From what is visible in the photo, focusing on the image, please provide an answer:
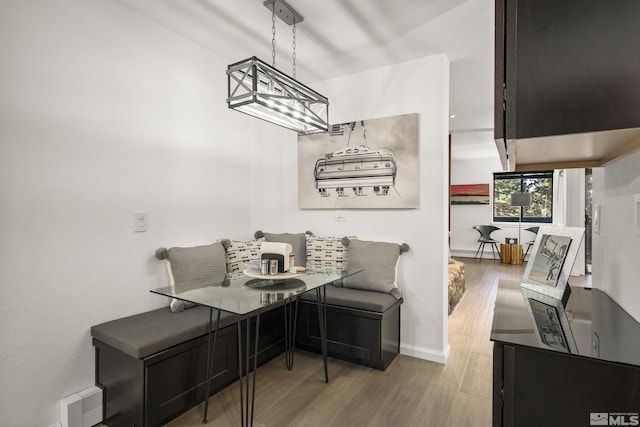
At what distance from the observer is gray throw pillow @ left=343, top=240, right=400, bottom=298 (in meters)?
2.76

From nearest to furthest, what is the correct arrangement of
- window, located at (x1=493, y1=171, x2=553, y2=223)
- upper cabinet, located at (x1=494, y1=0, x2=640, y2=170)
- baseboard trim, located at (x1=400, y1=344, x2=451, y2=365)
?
upper cabinet, located at (x1=494, y1=0, x2=640, y2=170), baseboard trim, located at (x1=400, y1=344, x2=451, y2=365), window, located at (x1=493, y1=171, x2=553, y2=223)

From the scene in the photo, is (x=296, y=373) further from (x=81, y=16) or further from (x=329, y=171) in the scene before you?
(x=81, y=16)

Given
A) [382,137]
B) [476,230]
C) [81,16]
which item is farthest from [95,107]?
[476,230]

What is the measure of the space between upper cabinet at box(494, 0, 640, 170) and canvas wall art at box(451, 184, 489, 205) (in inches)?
345

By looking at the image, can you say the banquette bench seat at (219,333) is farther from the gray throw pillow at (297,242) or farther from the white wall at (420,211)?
the white wall at (420,211)

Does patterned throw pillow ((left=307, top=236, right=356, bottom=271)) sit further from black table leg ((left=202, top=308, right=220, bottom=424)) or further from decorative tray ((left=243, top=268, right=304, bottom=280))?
black table leg ((left=202, top=308, right=220, bottom=424))

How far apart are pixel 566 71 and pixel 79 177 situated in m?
→ 2.40

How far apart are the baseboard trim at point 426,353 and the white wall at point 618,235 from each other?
4.69 feet

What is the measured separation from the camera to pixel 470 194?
9.09 meters

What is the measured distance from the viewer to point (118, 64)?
2174 millimetres

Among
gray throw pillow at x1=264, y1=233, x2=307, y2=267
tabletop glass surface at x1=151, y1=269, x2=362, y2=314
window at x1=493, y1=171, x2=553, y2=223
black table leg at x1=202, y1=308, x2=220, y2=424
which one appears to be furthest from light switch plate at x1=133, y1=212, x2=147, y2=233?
window at x1=493, y1=171, x2=553, y2=223

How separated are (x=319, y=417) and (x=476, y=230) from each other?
27.3 ft

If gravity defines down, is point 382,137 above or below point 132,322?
above

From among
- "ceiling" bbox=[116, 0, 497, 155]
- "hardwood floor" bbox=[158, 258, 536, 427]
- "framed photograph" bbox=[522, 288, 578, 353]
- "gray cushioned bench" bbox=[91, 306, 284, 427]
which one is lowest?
"hardwood floor" bbox=[158, 258, 536, 427]
